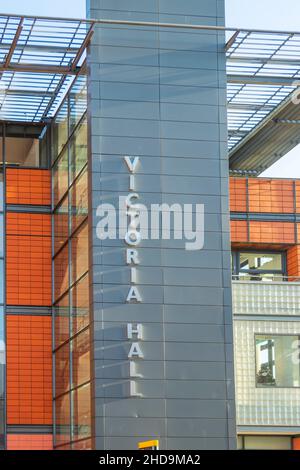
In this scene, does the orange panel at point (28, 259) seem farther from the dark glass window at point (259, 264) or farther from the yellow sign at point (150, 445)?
the yellow sign at point (150, 445)

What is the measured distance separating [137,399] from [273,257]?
25.7 feet

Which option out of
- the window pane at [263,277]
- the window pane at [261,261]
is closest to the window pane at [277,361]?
the window pane at [263,277]

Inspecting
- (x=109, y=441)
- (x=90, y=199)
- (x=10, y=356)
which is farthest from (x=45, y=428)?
(x=90, y=199)

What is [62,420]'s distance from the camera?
26.0 meters

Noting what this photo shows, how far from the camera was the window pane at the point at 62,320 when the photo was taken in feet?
86.1

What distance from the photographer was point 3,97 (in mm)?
28328

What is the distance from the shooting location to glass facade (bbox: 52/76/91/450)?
24.3 metres

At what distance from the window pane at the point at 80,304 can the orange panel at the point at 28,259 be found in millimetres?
2660

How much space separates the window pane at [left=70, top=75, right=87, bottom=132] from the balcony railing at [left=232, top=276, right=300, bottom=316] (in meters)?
5.93

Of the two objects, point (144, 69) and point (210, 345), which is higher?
point (144, 69)

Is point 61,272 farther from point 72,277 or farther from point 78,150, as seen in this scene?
point 78,150

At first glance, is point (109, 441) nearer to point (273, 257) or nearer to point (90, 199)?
point (90, 199)

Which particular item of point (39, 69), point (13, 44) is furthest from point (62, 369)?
point (13, 44)

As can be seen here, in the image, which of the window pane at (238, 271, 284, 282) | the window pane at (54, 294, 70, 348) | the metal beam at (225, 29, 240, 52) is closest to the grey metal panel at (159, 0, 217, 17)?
the metal beam at (225, 29, 240, 52)
